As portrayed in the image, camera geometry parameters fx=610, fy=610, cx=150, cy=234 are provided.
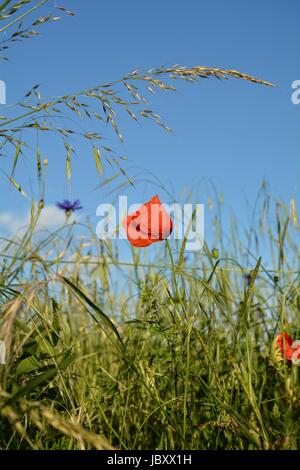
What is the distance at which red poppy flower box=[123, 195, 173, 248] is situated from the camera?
153 centimetres

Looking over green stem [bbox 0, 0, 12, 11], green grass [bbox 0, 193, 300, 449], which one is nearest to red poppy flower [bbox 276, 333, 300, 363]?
green grass [bbox 0, 193, 300, 449]

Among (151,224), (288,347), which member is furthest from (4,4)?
(288,347)

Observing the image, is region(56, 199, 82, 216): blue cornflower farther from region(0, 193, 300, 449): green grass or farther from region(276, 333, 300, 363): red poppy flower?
region(276, 333, 300, 363): red poppy flower

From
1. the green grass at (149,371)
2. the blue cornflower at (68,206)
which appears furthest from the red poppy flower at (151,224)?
the blue cornflower at (68,206)

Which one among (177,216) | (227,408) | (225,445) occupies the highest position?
(177,216)

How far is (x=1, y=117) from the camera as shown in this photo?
1411 mm

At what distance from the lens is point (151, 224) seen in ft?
5.03
